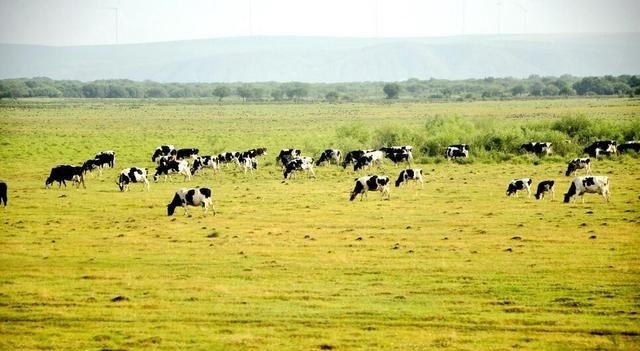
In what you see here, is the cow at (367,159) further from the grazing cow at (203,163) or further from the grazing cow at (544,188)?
the grazing cow at (544,188)

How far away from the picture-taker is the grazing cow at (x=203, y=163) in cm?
4272

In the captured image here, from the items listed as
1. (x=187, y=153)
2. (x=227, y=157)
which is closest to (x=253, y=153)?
(x=227, y=157)

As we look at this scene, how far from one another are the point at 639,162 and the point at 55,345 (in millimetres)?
38040

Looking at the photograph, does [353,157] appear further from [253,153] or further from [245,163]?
[245,163]

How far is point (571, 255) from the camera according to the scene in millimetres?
21375

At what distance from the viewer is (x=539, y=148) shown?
49.6 metres

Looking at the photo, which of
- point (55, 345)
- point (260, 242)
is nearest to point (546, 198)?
point (260, 242)

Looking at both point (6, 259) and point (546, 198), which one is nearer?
point (6, 259)

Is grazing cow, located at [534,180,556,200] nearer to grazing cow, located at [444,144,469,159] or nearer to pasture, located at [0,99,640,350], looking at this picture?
pasture, located at [0,99,640,350]

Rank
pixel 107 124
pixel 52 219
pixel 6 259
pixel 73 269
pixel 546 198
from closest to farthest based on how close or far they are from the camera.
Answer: pixel 73 269 → pixel 6 259 → pixel 52 219 → pixel 546 198 → pixel 107 124

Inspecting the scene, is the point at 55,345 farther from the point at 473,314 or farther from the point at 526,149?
the point at 526,149

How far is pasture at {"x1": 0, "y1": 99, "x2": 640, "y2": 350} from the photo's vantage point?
15102mm

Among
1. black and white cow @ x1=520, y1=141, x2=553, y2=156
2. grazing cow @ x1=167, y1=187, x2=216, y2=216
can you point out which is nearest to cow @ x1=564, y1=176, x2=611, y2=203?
grazing cow @ x1=167, y1=187, x2=216, y2=216

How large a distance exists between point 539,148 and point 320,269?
106 feet
